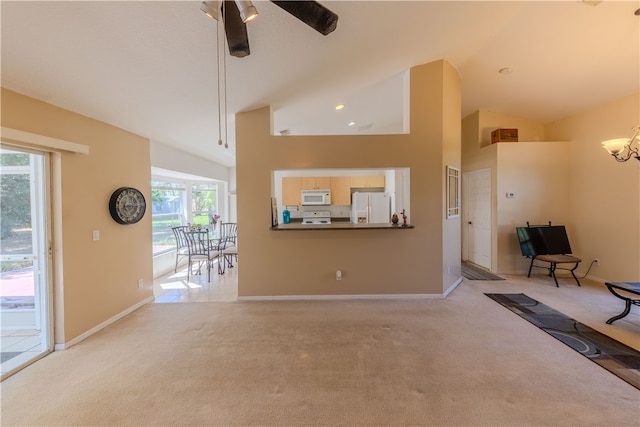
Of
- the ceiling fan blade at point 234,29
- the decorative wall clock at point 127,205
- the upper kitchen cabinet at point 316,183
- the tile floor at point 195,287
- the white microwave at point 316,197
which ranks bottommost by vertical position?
the tile floor at point 195,287

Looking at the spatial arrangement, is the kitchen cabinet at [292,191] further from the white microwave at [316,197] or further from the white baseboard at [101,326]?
the white baseboard at [101,326]

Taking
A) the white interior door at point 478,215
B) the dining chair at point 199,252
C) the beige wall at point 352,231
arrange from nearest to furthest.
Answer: the beige wall at point 352,231 → the dining chair at point 199,252 → the white interior door at point 478,215

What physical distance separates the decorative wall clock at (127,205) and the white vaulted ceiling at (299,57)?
0.83 meters

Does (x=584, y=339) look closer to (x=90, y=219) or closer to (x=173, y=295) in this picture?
(x=173, y=295)

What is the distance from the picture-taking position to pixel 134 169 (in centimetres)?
335

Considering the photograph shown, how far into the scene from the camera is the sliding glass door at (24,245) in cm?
222

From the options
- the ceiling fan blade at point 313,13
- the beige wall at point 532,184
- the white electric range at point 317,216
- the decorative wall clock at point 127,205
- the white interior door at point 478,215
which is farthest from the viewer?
the white electric range at point 317,216

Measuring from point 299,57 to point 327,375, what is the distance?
9.37 ft

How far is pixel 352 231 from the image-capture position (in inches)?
141

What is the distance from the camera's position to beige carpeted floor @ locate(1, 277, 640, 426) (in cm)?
163

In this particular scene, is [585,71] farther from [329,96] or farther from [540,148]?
[329,96]

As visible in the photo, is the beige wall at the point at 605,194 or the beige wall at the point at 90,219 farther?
the beige wall at the point at 605,194

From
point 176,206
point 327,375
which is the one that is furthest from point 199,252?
point 327,375

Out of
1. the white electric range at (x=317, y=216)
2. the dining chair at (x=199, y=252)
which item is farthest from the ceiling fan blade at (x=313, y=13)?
the white electric range at (x=317, y=216)
